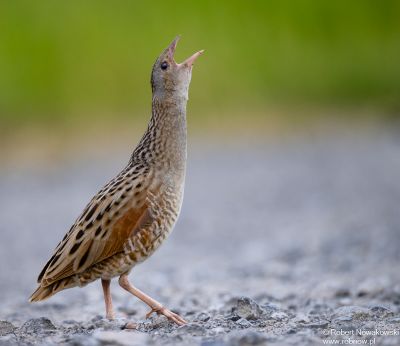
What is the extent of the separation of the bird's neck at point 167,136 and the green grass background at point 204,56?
20.1 meters

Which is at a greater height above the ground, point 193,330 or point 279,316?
point 279,316

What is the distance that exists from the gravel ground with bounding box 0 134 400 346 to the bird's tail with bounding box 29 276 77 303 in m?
0.16

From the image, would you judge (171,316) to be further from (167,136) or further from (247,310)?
(167,136)

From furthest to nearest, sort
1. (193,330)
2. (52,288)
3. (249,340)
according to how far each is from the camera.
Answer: (52,288) → (193,330) → (249,340)

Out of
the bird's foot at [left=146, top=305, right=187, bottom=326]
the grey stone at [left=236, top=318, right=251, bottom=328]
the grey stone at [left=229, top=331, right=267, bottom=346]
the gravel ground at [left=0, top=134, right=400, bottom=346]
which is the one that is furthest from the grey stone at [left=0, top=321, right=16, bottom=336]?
the grey stone at [left=229, top=331, right=267, bottom=346]

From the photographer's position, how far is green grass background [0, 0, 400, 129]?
28.6 metres

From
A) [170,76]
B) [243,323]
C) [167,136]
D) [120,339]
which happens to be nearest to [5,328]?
[120,339]

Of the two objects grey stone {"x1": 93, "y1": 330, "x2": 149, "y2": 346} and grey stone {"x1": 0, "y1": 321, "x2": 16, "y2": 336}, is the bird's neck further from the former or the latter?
grey stone {"x1": 93, "y1": 330, "x2": 149, "y2": 346}

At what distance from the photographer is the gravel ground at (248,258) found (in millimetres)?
5453

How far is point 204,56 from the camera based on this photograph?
97.7ft

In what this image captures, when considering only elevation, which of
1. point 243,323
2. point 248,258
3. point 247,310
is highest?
point 248,258

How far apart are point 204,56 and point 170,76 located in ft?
77.3

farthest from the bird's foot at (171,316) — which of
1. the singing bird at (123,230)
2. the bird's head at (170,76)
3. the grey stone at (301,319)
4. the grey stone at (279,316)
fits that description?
the bird's head at (170,76)

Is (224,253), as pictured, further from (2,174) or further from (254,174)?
(2,174)
